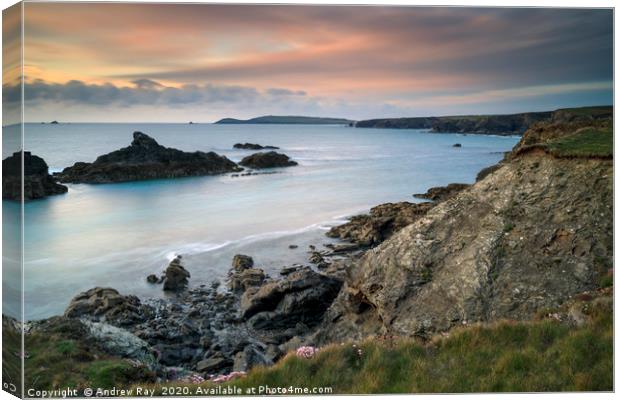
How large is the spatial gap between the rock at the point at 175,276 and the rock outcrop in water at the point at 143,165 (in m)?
3.87

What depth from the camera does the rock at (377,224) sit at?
16438 mm

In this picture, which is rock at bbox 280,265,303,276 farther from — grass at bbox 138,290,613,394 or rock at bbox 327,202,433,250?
grass at bbox 138,290,613,394

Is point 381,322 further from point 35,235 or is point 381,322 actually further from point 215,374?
point 35,235

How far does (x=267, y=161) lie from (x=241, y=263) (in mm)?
6724

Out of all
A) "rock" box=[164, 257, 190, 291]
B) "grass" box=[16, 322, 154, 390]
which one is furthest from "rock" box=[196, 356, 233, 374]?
"rock" box=[164, 257, 190, 291]

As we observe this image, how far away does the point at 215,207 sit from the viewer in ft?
53.6

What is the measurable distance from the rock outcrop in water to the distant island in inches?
284

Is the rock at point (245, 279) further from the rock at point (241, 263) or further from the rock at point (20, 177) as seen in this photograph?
the rock at point (20, 177)

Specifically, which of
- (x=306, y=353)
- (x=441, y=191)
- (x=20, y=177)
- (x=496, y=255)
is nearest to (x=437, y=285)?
(x=496, y=255)

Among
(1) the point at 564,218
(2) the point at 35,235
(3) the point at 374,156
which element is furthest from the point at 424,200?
(2) the point at 35,235

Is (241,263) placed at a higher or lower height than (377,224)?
lower

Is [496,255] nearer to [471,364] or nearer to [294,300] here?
[471,364]

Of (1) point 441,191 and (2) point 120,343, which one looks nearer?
(2) point 120,343

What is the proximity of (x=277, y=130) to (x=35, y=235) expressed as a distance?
669 cm
